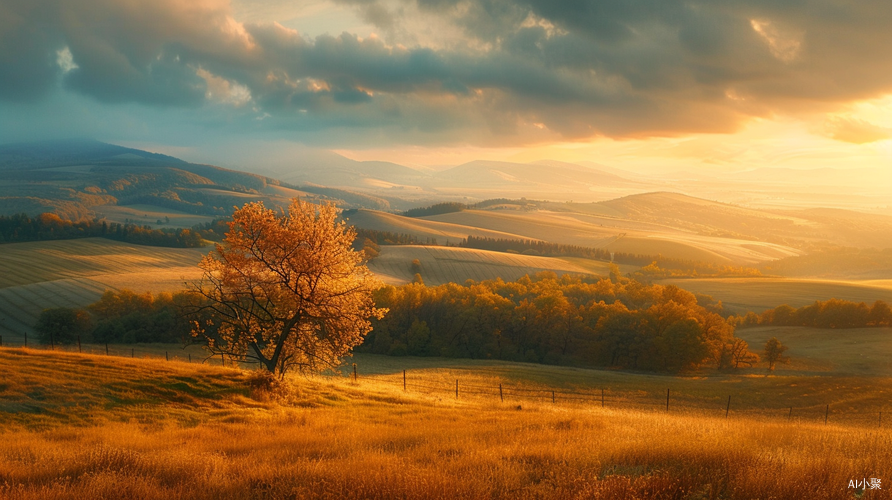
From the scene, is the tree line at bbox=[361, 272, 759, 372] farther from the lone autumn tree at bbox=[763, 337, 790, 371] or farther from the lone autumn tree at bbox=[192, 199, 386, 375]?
the lone autumn tree at bbox=[192, 199, 386, 375]

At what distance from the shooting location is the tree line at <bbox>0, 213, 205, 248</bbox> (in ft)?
452

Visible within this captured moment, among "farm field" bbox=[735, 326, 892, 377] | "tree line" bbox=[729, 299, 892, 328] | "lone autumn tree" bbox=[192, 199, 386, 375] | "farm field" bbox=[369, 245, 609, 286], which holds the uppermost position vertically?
"lone autumn tree" bbox=[192, 199, 386, 375]

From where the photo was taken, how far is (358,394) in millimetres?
27234

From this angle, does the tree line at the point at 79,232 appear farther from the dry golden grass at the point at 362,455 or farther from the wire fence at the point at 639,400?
the dry golden grass at the point at 362,455

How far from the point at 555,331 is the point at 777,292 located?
65.6m

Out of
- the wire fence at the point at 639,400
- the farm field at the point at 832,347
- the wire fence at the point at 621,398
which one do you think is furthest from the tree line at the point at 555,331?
the wire fence at the point at 639,400

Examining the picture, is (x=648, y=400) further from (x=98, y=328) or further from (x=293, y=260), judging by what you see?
(x=98, y=328)

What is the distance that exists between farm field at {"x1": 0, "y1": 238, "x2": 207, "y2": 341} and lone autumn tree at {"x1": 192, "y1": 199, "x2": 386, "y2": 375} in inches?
2416

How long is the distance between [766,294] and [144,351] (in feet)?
371

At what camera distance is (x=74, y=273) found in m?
106

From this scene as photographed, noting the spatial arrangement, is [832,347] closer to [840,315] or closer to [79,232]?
[840,315]

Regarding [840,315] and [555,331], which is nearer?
[555,331]

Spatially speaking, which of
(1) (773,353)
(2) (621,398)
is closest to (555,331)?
(1) (773,353)

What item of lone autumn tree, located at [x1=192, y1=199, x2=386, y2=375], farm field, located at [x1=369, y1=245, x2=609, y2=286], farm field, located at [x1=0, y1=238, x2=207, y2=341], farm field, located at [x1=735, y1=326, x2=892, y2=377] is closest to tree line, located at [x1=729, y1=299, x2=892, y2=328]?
farm field, located at [x1=735, y1=326, x2=892, y2=377]
